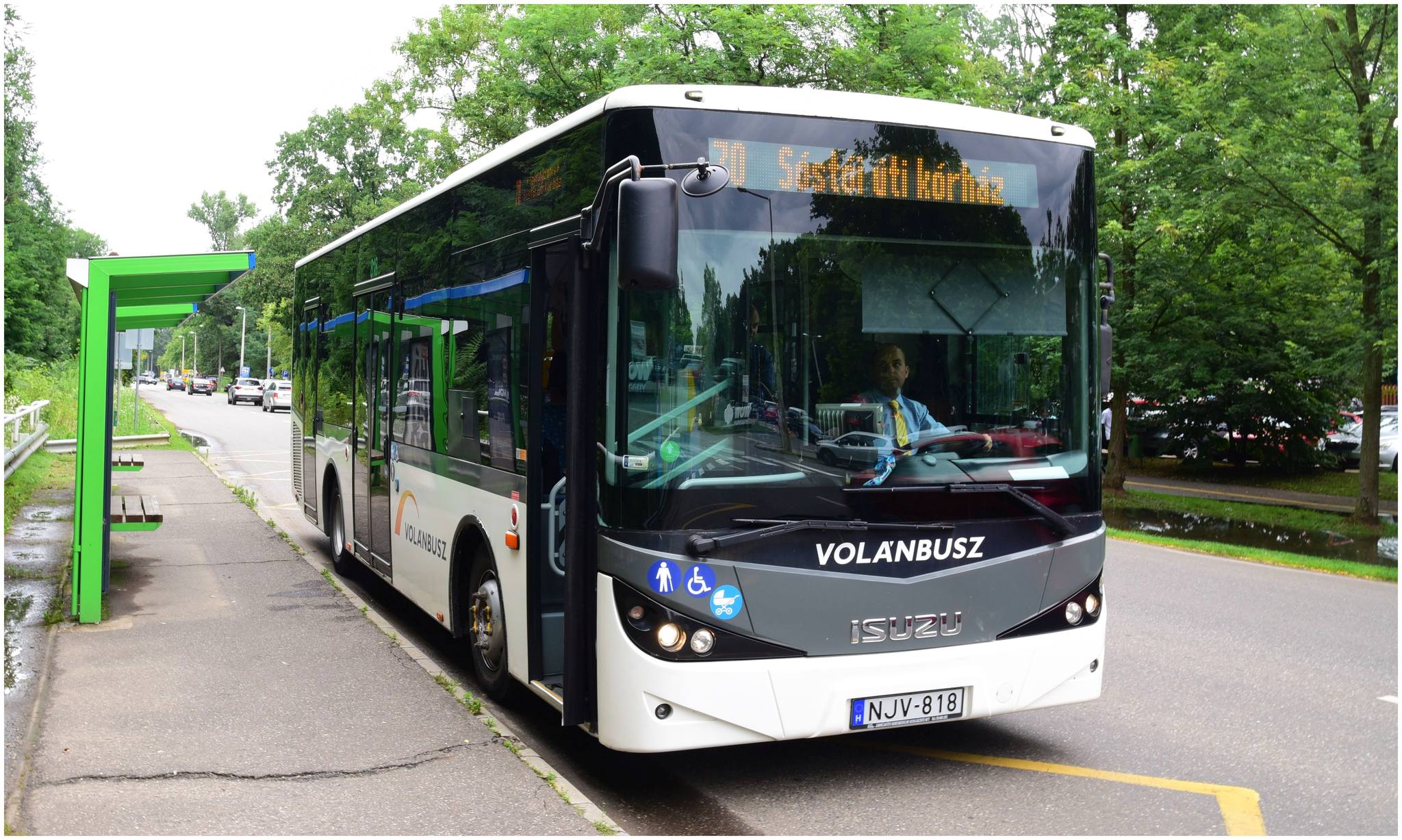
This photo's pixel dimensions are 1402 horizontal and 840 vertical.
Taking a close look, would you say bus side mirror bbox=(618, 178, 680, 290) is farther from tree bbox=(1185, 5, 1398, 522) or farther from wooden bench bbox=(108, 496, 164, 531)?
tree bbox=(1185, 5, 1398, 522)

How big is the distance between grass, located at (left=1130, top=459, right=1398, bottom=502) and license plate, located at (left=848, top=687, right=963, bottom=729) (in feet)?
73.3

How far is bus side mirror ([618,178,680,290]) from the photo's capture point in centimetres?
440

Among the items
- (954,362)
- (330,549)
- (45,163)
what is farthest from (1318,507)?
(45,163)

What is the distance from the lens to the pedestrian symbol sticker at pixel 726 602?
4723 millimetres

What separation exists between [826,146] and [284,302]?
2450 inches

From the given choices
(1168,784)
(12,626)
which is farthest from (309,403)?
(1168,784)

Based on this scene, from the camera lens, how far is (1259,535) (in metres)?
18.6

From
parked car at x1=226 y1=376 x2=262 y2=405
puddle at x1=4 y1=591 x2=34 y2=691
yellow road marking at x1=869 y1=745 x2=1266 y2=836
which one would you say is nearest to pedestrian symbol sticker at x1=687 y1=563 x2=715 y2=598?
yellow road marking at x1=869 y1=745 x2=1266 y2=836

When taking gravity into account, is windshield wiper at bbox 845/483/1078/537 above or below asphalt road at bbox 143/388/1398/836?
above

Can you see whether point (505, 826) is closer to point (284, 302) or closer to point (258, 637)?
point (258, 637)

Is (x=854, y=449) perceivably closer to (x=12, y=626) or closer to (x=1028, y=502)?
(x=1028, y=502)

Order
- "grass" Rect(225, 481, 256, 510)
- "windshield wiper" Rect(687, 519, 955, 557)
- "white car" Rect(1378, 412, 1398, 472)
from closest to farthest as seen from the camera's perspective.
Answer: "windshield wiper" Rect(687, 519, 955, 557), "grass" Rect(225, 481, 256, 510), "white car" Rect(1378, 412, 1398, 472)

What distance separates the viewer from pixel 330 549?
36.7 feet

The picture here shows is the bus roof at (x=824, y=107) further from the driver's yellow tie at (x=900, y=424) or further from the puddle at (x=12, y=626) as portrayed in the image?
the puddle at (x=12, y=626)
